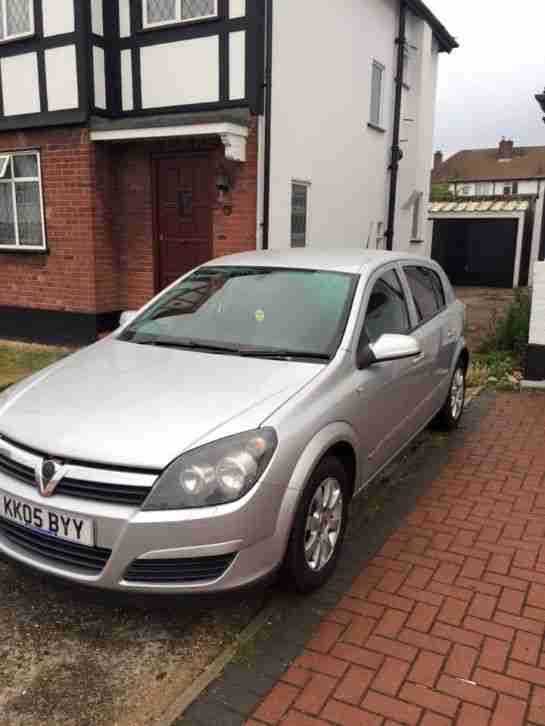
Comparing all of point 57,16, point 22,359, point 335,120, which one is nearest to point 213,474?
point 22,359

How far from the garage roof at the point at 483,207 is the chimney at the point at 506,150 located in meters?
43.9

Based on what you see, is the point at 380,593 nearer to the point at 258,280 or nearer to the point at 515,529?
the point at 515,529

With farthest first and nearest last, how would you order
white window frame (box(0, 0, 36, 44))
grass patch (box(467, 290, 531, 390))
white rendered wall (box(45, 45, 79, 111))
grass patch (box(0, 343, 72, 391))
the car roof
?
white window frame (box(0, 0, 36, 44)), white rendered wall (box(45, 45, 79, 111)), grass patch (box(0, 343, 72, 391)), grass patch (box(467, 290, 531, 390)), the car roof

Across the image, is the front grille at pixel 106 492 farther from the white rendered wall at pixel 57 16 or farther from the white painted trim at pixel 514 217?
the white painted trim at pixel 514 217

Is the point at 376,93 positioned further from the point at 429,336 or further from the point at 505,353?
the point at 429,336

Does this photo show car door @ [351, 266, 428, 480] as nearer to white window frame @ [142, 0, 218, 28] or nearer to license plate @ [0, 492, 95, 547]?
license plate @ [0, 492, 95, 547]

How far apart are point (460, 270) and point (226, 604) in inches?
787

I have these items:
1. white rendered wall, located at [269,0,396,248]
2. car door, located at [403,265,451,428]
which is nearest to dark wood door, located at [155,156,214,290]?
white rendered wall, located at [269,0,396,248]

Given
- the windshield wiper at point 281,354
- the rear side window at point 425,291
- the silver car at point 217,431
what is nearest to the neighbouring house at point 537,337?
the rear side window at point 425,291

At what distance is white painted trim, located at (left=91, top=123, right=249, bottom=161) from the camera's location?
795 cm

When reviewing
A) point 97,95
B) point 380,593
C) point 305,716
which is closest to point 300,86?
point 97,95

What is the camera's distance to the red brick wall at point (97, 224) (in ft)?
29.5

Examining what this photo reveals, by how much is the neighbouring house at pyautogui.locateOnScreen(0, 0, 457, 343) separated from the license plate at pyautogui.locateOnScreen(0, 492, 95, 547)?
20.5ft

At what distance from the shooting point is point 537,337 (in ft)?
22.9
